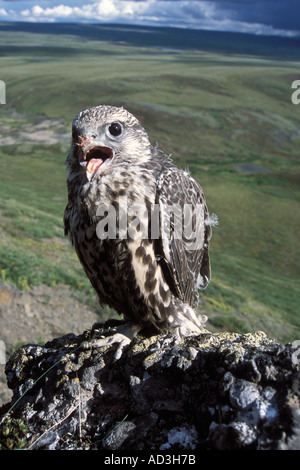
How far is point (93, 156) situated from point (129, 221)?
0.65m

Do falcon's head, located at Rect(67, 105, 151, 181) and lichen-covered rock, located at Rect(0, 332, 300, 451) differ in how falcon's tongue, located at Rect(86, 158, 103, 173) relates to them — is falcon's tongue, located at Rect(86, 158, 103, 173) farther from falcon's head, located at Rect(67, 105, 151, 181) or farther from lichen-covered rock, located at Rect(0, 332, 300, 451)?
lichen-covered rock, located at Rect(0, 332, 300, 451)

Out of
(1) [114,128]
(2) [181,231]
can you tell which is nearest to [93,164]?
(1) [114,128]

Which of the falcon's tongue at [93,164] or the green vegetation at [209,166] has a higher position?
the falcon's tongue at [93,164]

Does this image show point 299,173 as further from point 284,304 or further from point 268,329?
point 268,329

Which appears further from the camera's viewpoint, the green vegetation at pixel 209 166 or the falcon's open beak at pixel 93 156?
the green vegetation at pixel 209 166

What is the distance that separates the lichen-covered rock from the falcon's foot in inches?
2.9

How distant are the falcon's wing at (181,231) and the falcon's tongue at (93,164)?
1.86ft

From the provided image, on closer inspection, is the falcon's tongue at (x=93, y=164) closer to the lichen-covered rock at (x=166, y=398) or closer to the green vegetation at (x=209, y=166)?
the lichen-covered rock at (x=166, y=398)

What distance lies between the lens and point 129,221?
3594 mm

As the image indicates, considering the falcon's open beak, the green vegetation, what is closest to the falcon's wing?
the falcon's open beak

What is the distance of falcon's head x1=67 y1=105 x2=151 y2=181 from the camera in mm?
3500

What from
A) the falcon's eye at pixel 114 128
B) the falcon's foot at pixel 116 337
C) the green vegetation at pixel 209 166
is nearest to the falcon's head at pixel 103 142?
the falcon's eye at pixel 114 128

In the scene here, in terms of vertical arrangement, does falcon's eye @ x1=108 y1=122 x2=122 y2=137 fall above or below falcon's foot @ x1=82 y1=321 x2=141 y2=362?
above

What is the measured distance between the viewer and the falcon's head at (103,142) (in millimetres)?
3500
